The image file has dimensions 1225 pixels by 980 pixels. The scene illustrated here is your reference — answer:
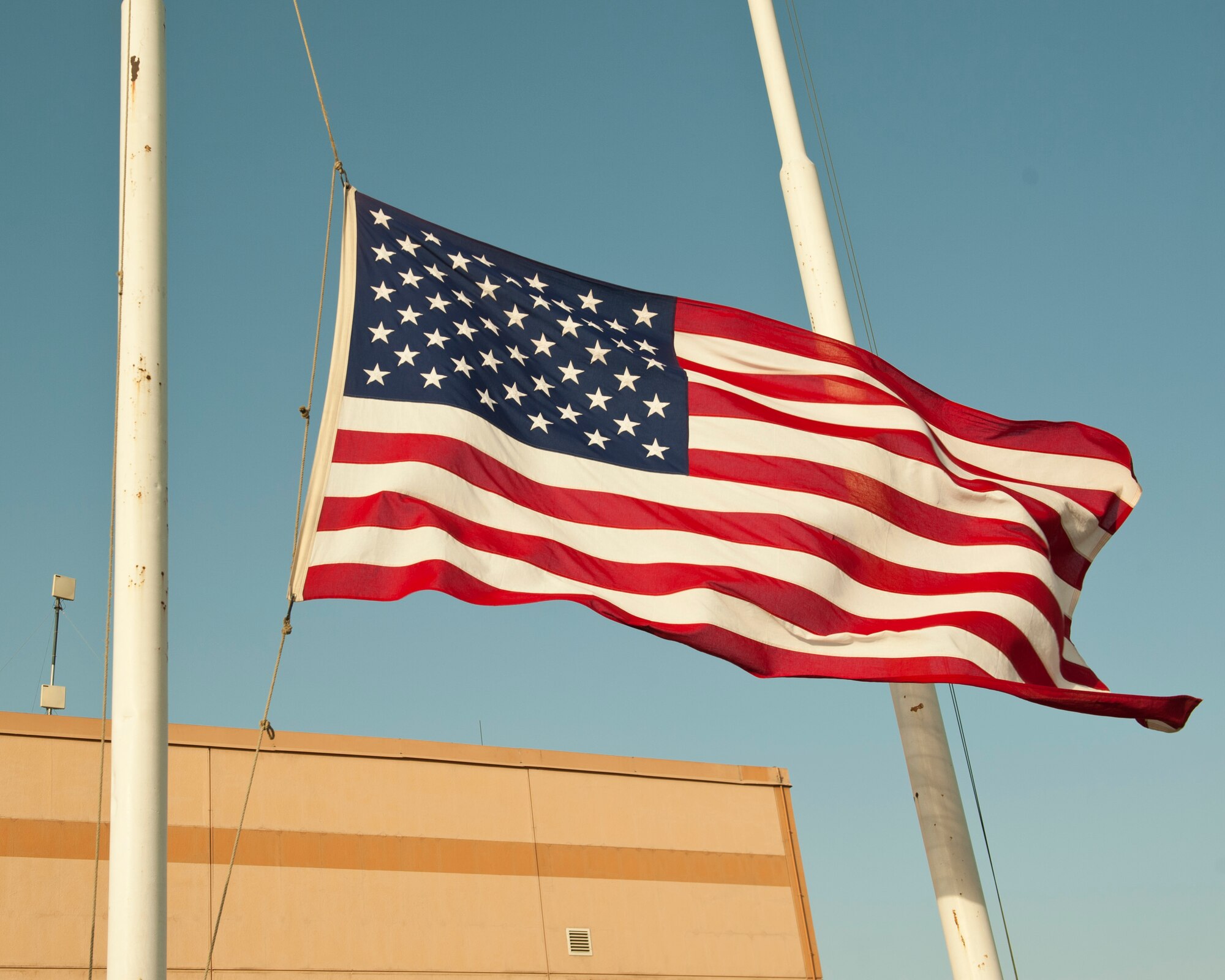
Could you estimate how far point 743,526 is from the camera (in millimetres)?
7969

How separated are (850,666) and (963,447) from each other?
7.26 ft

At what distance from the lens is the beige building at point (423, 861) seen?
15.9 metres

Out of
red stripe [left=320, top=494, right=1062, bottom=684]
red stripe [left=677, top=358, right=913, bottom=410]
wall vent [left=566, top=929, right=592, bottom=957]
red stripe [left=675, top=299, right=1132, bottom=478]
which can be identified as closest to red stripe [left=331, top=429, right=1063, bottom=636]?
red stripe [left=320, top=494, right=1062, bottom=684]

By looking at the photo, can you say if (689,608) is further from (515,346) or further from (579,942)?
(579,942)

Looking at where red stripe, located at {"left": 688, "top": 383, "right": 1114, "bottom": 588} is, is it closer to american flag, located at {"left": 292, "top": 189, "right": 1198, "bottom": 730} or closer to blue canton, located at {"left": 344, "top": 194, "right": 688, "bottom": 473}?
american flag, located at {"left": 292, "top": 189, "right": 1198, "bottom": 730}

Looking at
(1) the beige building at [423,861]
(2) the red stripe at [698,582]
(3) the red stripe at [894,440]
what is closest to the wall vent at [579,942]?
(1) the beige building at [423,861]

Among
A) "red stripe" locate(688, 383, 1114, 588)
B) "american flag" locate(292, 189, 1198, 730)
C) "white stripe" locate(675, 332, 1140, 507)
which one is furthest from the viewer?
"white stripe" locate(675, 332, 1140, 507)

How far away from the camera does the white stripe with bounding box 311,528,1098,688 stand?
6.74 metres

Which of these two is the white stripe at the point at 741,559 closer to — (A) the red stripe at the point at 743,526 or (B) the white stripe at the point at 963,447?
(A) the red stripe at the point at 743,526

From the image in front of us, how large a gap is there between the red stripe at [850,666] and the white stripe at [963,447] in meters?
1.82

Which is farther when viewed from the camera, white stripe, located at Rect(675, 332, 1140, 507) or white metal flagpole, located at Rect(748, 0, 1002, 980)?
Result: white stripe, located at Rect(675, 332, 1140, 507)

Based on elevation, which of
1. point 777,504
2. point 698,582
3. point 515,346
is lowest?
point 698,582

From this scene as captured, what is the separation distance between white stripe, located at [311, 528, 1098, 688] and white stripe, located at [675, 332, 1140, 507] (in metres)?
1.59

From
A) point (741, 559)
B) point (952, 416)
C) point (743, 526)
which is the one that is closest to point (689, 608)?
point (741, 559)
